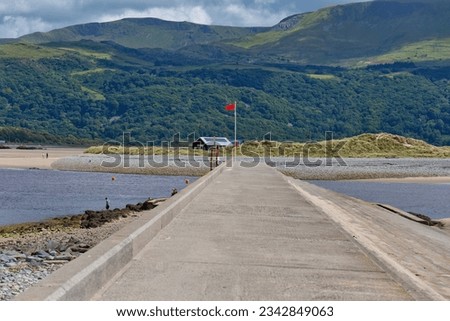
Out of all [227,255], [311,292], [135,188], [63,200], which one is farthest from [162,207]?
[135,188]

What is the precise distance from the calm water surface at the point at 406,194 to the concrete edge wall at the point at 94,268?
2482cm

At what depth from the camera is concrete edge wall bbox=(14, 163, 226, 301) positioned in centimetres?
798

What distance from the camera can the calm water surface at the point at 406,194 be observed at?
130 ft

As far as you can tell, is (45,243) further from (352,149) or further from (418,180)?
(352,149)

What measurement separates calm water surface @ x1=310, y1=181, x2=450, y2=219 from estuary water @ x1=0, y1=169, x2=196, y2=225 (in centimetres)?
1174

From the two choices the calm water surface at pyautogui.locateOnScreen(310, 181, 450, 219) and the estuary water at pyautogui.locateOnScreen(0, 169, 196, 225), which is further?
the calm water surface at pyautogui.locateOnScreen(310, 181, 450, 219)

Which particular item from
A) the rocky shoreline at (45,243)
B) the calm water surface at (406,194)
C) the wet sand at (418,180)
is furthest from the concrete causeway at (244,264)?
the wet sand at (418,180)

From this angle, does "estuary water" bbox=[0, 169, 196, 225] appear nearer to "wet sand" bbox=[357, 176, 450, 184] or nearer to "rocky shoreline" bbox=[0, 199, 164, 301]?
Answer: "rocky shoreline" bbox=[0, 199, 164, 301]

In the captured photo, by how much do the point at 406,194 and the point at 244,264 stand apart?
1572 inches

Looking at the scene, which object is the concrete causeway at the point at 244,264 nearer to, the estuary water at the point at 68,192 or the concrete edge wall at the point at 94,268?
the concrete edge wall at the point at 94,268

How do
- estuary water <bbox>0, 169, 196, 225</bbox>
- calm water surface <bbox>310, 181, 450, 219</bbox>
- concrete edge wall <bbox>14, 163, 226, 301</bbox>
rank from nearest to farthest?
concrete edge wall <bbox>14, 163, 226, 301</bbox>
estuary water <bbox>0, 169, 196, 225</bbox>
calm water surface <bbox>310, 181, 450, 219</bbox>

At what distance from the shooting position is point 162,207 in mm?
17078

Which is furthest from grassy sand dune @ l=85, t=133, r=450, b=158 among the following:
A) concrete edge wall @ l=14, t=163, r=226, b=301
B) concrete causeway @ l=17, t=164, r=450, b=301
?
concrete edge wall @ l=14, t=163, r=226, b=301
